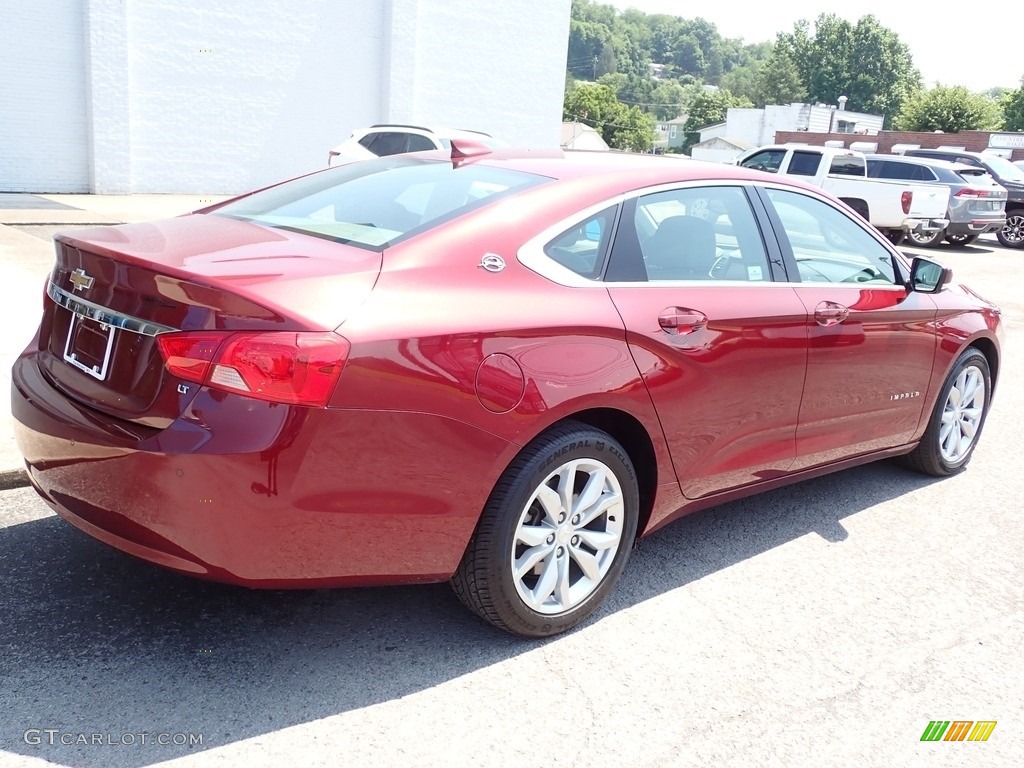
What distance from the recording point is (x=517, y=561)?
3.17 meters

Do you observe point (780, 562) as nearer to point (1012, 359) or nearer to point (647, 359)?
point (647, 359)

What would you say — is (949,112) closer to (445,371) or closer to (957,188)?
(957,188)

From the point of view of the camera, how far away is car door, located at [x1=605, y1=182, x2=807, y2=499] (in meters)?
3.46

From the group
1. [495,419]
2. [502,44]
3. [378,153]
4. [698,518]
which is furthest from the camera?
[502,44]

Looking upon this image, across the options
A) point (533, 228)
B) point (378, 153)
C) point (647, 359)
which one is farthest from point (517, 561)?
point (378, 153)

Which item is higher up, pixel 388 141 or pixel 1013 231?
pixel 388 141

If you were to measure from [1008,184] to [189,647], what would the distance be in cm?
2163

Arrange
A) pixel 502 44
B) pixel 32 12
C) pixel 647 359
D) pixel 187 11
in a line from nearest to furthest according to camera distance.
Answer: pixel 647 359 → pixel 32 12 → pixel 187 11 → pixel 502 44

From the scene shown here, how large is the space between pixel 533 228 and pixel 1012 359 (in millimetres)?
7590

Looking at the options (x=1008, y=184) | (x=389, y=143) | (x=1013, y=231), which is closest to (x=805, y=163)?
(x=1008, y=184)

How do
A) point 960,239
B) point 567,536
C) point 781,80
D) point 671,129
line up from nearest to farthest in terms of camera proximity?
point 567,536, point 960,239, point 781,80, point 671,129

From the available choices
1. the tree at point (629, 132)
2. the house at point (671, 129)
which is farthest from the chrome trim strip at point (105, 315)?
the house at point (671, 129)

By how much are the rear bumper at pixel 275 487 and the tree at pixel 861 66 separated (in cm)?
12193

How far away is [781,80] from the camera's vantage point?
123250 mm
